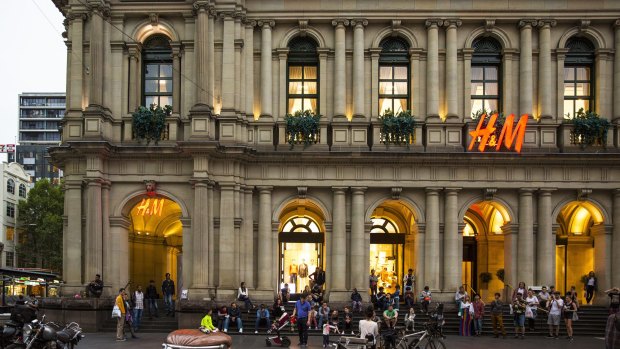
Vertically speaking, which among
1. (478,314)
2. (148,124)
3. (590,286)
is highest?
(148,124)

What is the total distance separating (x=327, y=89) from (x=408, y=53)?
4.45m

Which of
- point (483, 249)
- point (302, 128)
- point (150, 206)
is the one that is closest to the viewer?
point (302, 128)

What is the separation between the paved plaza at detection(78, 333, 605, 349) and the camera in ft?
93.4

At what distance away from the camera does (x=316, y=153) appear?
36.5 m

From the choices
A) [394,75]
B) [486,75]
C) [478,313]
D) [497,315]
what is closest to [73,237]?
[394,75]

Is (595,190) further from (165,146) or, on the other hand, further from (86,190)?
(86,190)

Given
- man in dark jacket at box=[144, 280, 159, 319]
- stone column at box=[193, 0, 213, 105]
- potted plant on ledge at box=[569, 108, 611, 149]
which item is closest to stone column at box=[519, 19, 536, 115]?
potted plant on ledge at box=[569, 108, 611, 149]

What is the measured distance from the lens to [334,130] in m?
37.3

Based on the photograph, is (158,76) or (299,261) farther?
(299,261)

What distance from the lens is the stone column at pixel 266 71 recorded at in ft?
123

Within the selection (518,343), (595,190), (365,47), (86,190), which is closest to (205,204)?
(86,190)

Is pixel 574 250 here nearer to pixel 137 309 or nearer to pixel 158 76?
pixel 137 309

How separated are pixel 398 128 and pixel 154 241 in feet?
49.7

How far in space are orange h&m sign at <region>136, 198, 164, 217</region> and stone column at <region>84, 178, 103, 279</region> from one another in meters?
2.80
